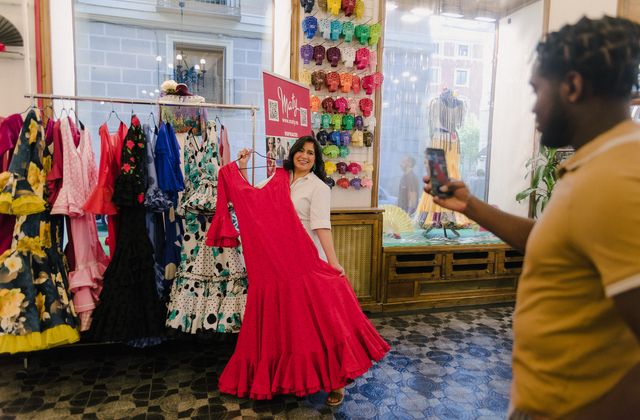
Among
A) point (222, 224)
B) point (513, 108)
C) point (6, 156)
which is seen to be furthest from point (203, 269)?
point (513, 108)

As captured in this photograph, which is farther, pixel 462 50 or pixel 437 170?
pixel 462 50

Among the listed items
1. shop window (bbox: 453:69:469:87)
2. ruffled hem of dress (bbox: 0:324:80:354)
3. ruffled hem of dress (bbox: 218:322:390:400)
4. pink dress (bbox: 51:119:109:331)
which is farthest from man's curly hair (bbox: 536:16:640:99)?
shop window (bbox: 453:69:469:87)

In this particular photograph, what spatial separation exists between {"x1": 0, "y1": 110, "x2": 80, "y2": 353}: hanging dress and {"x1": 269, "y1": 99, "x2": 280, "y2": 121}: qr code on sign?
134 cm

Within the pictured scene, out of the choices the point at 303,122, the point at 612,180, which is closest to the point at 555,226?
the point at 612,180

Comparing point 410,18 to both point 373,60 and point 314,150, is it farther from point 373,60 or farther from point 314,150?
point 314,150

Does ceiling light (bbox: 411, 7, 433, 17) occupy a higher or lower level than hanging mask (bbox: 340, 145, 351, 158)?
higher

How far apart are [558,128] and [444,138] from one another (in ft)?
12.6

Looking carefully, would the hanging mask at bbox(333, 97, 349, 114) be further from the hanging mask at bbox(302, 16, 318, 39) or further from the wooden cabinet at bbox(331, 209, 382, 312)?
the wooden cabinet at bbox(331, 209, 382, 312)

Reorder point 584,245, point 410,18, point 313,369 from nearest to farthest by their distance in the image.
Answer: point 584,245, point 313,369, point 410,18

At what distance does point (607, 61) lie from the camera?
740mm

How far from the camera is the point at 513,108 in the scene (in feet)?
15.6

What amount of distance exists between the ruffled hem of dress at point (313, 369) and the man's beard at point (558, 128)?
1720 millimetres

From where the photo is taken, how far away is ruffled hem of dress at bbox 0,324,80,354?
238 centimetres

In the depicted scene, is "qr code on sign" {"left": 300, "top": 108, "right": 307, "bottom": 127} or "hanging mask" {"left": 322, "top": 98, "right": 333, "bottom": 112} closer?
"qr code on sign" {"left": 300, "top": 108, "right": 307, "bottom": 127}
